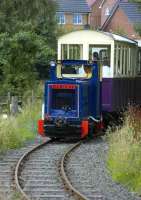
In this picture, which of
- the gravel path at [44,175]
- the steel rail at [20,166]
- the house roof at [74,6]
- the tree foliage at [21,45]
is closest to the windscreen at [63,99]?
the steel rail at [20,166]

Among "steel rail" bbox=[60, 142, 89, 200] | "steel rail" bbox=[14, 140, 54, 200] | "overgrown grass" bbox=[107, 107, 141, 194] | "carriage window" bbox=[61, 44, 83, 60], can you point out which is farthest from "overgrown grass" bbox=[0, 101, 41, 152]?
"overgrown grass" bbox=[107, 107, 141, 194]

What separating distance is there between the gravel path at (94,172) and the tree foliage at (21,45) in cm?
1621

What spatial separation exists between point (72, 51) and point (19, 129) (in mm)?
3315

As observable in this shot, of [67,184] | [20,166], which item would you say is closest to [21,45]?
[20,166]

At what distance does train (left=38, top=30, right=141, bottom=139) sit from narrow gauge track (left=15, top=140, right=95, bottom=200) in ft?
3.75

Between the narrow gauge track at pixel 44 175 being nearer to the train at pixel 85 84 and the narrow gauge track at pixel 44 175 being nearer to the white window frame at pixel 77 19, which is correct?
the train at pixel 85 84

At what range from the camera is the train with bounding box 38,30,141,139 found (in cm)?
1942

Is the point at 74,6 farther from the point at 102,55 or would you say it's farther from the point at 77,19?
the point at 102,55

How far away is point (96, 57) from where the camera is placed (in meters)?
21.6

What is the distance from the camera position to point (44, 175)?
13.5 m

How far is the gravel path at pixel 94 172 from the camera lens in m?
11.6

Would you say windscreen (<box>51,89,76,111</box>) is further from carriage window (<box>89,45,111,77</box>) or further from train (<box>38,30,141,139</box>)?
carriage window (<box>89,45,111,77</box>)

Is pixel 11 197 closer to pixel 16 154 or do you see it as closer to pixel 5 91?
pixel 16 154

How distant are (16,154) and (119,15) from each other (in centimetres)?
7239
